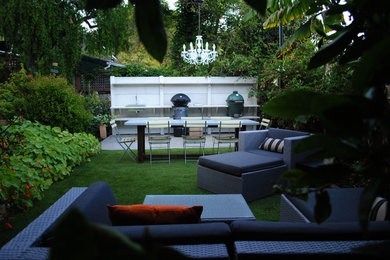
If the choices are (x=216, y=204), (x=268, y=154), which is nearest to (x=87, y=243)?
(x=216, y=204)

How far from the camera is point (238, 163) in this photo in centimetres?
402

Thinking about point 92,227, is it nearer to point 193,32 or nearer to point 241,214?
point 241,214

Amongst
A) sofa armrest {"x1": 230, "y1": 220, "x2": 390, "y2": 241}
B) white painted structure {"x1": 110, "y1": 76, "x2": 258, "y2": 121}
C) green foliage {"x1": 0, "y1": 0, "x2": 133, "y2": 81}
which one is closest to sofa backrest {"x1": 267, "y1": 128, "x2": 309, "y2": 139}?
sofa armrest {"x1": 230, "y1": 220, "x2": 390, "y2": 241}

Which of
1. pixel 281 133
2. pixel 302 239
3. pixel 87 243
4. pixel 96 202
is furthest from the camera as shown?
pixel 281 133

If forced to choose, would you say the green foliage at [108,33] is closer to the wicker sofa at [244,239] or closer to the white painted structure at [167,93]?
the white painted structure at [167,93]

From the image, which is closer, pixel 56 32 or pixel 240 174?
pixel 240 174

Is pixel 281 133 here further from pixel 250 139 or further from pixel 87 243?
pixel 87 243

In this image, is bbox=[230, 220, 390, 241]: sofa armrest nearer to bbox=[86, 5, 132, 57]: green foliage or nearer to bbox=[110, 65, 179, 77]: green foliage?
bbox=[110, 65, 179, 77]: green foliage

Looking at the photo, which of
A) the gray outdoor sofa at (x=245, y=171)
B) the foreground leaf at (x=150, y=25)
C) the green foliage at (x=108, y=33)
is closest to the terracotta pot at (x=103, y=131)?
the green foliage at (x=108, y=33)

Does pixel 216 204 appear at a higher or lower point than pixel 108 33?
lower

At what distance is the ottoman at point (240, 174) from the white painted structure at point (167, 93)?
22.3 feet

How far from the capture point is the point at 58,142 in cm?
505

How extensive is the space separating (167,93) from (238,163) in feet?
25.8

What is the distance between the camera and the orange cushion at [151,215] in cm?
156
